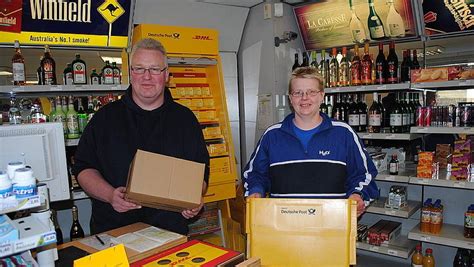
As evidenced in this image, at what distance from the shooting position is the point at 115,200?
5.84 feet

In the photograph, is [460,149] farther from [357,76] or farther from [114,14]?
[114,14]

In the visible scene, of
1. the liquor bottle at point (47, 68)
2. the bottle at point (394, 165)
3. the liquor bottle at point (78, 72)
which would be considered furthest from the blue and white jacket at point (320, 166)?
the liquor bottle at point (47, 68)

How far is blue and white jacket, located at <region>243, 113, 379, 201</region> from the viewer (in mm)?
2094

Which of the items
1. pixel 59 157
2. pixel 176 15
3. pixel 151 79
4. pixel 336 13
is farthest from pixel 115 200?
pixel 336 13

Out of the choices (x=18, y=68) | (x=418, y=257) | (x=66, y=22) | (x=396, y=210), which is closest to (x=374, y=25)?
(x=396, y=210)

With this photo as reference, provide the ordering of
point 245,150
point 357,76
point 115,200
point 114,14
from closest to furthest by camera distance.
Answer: point 115,200 < point 114,14 < point 357,76 < point 245,150

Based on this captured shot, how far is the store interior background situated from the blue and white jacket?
1.98 metres

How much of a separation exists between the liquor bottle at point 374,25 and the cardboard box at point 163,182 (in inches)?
106

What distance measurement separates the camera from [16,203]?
105 cm

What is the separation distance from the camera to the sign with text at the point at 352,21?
11.6 ft

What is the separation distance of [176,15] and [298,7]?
134 centimetres

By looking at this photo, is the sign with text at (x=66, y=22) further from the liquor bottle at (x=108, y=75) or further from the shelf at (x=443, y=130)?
the shelf at (x=443, y=130)

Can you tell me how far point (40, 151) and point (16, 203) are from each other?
482 mm

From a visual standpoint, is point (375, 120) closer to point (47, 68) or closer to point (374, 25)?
point (374, 25)
